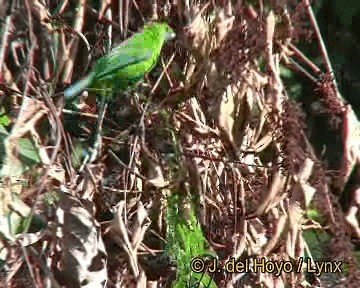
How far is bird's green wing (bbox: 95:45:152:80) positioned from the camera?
1626 millimetres

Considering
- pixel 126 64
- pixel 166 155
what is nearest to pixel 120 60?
pixel 126 64

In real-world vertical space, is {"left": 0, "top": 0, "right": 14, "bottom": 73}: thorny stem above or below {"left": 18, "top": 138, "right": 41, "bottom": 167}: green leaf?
above

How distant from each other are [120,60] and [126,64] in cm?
1

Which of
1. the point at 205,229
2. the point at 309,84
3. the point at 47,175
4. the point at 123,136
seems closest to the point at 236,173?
the point at 205,229

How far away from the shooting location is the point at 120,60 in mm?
1626

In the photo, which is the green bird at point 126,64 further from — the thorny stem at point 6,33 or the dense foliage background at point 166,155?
the thorny stem at point 6,33

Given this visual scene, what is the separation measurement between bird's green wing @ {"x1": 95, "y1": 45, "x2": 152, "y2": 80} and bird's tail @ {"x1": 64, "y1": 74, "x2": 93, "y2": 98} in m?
0.03

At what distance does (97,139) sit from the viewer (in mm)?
1661

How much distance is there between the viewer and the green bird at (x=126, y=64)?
5.34ft

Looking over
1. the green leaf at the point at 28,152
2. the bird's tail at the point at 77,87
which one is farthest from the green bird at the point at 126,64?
the green leaf at the point at 28,152

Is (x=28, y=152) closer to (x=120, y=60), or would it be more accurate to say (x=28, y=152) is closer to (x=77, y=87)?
(x=77, y=87)

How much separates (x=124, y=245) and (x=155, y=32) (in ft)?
1.44

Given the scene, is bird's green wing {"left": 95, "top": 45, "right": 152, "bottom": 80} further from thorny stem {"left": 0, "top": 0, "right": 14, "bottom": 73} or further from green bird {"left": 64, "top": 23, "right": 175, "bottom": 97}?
thorny stem {"left": 0, "top": 0, "right": 14, "bottom": 73}

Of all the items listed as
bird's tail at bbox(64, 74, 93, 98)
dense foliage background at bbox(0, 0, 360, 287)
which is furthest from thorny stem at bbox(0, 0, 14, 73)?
bird's tail at bbox(64, 74, 93, 98)
